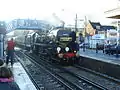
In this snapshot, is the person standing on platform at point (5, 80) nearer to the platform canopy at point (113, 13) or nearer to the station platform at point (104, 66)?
the station platform at point (104, 66)

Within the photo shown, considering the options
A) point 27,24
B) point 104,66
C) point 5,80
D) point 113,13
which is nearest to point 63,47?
point 104,66

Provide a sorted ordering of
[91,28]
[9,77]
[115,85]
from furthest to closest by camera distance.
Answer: [91,28]
[115,85]
[9,77]

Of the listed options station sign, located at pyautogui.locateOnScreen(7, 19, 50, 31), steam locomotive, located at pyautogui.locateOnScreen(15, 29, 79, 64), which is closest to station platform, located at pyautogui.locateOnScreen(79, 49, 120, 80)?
steam locomotive, located at pyautogui.locateOnScreen(15, 29, 79, 64)

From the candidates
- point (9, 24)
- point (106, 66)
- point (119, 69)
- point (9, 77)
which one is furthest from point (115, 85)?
point (9, 24)

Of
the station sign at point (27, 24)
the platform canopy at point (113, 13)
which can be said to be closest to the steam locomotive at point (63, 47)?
the platform canopy at point (113, 13)

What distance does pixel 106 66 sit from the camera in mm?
19781

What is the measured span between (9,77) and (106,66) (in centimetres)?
1194

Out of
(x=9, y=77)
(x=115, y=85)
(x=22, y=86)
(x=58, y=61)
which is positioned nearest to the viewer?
(x=9, y=77)

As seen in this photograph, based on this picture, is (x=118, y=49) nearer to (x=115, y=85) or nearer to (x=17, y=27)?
(x=115, y=85)

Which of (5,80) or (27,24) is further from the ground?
(27,24)

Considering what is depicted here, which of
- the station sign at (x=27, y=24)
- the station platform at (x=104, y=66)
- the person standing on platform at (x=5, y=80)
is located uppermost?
the station sign at (x=27, y=24)

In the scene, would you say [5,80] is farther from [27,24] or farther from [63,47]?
[27,24]

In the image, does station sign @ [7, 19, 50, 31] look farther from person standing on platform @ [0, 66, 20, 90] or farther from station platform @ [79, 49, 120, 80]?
person standing on platform @ [0, 66, 20, 90]

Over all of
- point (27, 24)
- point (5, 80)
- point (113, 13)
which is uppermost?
point (113, 13)
